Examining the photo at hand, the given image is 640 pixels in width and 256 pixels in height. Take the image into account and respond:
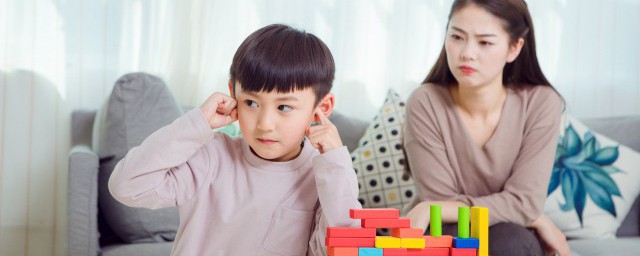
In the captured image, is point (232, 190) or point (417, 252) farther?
point (232, 190)

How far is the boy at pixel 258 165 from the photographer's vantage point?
1636 mm

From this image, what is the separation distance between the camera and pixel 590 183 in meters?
3.12

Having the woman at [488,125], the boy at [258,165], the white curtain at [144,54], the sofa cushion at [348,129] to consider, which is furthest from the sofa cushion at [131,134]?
the boy at [258,165]

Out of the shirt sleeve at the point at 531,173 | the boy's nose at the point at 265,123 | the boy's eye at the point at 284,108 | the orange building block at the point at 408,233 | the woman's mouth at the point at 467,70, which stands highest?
the boy's eye at the point at 284,108

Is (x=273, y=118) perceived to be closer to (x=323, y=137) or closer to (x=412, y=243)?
(x=323, y=137)

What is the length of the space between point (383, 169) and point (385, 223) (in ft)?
5.22

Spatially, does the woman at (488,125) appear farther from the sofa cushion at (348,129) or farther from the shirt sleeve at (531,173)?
the sofa cushion at (348,129)

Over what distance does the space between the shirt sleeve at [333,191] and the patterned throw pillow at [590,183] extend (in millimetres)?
1595

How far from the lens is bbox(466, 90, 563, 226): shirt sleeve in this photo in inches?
92.1

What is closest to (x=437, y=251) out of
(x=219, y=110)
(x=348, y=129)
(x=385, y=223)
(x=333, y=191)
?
(x=385, y=223)

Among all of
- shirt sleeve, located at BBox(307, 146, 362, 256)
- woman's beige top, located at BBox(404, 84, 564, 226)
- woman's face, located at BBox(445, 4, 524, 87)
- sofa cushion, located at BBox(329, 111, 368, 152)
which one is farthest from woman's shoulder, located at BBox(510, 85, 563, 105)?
shirt sleeve, located at BBox(307, 146, 362, 256)

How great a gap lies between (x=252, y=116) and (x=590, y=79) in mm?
2397

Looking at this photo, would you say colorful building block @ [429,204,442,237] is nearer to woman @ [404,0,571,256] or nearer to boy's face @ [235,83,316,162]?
boy's face @ [235,83,316,162]

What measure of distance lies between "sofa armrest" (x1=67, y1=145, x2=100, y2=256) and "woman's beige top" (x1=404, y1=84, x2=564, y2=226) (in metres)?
0.92
